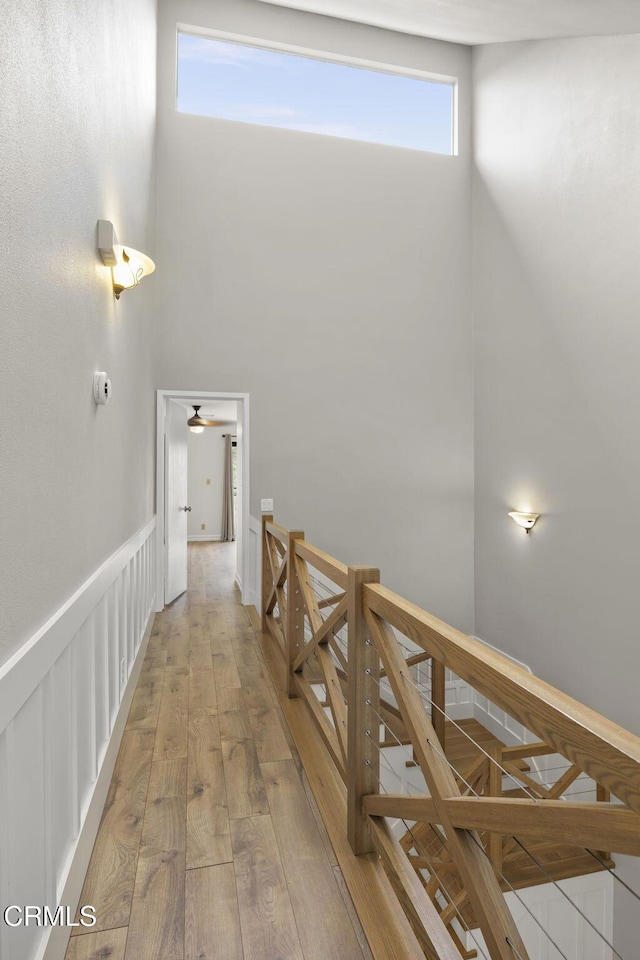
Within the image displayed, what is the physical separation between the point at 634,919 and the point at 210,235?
6.14 m

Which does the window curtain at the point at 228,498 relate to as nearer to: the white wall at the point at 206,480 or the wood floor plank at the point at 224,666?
the white wall at the point at 206,480

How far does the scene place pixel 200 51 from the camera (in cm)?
487

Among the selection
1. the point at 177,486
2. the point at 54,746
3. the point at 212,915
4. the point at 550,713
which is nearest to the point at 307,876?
the point at 212,915

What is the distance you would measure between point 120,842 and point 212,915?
1.46ft

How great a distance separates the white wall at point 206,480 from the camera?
1069cm

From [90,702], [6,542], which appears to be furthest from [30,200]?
[90,702]

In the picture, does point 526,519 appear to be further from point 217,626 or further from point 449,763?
point 449,763

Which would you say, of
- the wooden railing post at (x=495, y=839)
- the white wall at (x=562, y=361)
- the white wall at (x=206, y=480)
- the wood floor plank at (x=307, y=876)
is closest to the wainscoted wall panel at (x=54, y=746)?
the wood floor plank at (x=307, y=876)

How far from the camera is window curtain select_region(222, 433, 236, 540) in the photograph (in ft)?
34.8

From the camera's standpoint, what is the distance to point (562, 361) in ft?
14.2

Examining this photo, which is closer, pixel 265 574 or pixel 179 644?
pixel 179 644

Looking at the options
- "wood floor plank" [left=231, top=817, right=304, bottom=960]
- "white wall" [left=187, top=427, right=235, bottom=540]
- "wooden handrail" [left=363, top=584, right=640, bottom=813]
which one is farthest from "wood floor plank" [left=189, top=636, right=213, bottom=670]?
"white wall" [left=187, top=427, right=235, bottom=540]

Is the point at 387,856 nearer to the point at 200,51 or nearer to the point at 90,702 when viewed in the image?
the point at 90,702

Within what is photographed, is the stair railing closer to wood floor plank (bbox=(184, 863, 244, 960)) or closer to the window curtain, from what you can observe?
wood floor plank (bbox=(184, 863, 244, 960))
